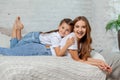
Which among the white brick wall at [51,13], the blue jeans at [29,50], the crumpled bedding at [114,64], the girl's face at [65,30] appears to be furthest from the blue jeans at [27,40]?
the white brick wall at [51,13]

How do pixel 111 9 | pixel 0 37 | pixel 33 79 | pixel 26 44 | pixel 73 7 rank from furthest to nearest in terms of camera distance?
pixel 73 7 → pixel 111 9 → pixel 0 37 → pixel 26 44 → pixel 33 79

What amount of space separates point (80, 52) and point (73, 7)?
172 cm

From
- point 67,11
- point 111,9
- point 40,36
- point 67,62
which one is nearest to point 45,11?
point 67,11

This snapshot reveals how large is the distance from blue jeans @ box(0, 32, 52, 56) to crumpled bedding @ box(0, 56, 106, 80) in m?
0.37

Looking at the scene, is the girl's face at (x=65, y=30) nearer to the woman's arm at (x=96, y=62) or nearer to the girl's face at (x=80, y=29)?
the girl's face at (x=80, y=29)

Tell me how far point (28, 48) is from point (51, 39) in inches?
8.3

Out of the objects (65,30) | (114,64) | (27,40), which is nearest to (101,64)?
(114,64)

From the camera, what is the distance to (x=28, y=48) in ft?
7.40

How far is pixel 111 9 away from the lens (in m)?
3.46

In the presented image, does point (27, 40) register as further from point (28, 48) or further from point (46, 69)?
point (46, 69)

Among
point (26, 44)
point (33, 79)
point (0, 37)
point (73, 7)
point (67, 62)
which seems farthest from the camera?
point (73, 7)

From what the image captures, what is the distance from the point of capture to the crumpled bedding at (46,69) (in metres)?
1.63

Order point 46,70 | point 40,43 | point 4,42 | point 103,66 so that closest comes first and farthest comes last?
point 46,70 → point 103,66 → point 40,43 → point 4,42

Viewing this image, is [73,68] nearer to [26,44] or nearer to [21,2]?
[26,44]
